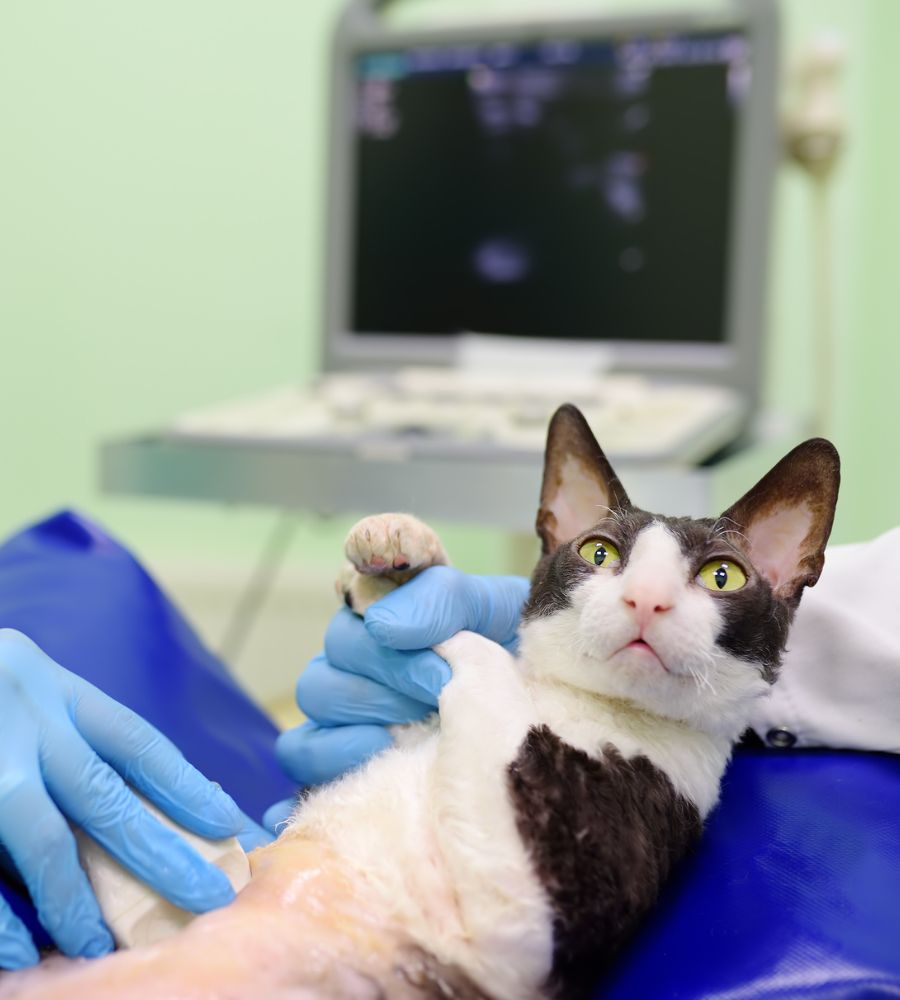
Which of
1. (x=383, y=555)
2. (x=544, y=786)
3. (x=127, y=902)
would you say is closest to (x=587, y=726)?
(x=544, y=786)

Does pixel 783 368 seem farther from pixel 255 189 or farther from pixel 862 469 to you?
pixel 255 189

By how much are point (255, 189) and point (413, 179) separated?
629 millimetres

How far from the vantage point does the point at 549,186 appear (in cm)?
177

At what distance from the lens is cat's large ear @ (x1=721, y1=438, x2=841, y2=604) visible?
0.72 metres

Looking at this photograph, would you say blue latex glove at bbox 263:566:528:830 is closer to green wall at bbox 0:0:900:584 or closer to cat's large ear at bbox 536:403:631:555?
cat's large ear at bbox 536:403:631:555

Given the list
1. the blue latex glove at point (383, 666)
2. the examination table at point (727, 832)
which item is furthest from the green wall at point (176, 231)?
the blue latex glove at point (383, 666)

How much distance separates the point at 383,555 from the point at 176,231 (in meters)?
1.82

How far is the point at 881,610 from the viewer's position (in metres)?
0.85

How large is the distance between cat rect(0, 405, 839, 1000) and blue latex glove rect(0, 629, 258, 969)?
3 centimetres

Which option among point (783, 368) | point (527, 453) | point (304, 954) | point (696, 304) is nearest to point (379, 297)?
point (696, 304)

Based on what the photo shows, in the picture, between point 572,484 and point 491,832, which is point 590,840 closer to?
point 491,832

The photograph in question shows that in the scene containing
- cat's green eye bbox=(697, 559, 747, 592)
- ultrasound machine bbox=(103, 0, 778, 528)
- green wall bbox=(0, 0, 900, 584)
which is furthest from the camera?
green wall bbox=(0, 0, 900, 584)

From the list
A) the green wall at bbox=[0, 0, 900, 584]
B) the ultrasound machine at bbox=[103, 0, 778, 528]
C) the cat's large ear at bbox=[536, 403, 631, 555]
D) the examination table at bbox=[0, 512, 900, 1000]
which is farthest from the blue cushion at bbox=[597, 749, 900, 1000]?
the green wall at bbox=[0, 0, 900, 584]

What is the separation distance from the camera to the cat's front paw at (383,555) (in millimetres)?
758
